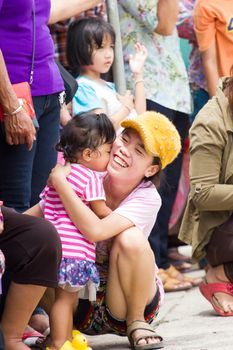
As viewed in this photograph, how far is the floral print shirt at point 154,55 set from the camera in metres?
5.53

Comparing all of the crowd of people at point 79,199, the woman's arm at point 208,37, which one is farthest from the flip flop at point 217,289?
the woman's arm at point 208,37

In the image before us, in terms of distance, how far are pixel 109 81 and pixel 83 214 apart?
2.12 meters

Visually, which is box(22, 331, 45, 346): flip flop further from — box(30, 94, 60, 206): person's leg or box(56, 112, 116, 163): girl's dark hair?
box(56, 112, 116, 163): girl's dark hair

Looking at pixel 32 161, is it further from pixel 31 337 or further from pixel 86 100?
pixel 86 100

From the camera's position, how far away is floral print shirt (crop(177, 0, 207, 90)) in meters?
6.32

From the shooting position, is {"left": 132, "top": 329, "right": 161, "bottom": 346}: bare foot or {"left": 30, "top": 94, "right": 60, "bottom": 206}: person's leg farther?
{"left": 30, "top": 94, "right": 60, "bottom": 206}: person's leg

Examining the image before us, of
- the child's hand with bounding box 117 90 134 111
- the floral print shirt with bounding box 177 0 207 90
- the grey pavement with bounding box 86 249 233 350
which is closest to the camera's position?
the grey pavement with bounding box 86 249 233 350

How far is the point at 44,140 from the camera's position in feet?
13.5

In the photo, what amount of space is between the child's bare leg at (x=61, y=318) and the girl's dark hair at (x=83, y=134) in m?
0.51

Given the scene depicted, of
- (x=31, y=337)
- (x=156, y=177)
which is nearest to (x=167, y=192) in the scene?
(x=156, y=177)

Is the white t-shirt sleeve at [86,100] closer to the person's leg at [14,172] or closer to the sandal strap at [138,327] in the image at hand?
the person's leg at [14,172]

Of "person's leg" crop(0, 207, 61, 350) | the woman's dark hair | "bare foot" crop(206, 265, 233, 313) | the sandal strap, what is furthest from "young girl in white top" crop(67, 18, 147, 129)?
"person's leg" crop(0, 207, 61, 350)

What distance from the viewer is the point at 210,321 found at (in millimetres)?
4609

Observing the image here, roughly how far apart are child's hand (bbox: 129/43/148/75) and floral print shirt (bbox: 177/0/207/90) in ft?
3.12
